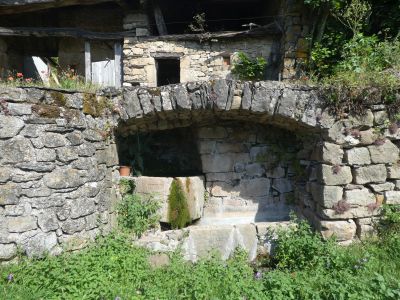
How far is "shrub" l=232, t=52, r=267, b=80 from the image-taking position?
6770mm

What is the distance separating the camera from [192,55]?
7.16m

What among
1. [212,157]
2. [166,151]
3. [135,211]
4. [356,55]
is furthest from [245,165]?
[356,55]

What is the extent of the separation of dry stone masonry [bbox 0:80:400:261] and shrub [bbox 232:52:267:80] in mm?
2696

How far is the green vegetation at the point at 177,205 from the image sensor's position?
411 cm

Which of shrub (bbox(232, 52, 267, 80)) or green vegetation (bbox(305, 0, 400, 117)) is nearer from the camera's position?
green vegetation (bbox(305, 0, 400, 117))

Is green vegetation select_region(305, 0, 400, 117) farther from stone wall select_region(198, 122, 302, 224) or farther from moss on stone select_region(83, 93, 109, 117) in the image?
moss on stone select_region(83, 93, 109, 117)

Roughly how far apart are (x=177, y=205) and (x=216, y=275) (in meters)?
1.20

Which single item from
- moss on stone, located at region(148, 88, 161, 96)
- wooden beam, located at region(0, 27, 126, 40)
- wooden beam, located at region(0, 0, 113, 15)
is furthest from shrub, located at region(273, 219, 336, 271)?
wooden beam, located at region(0, 0, 113, 15)

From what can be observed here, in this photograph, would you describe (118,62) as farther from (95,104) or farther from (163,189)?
(163,189)

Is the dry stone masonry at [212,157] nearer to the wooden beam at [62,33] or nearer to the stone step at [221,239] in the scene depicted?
the stone step at [221,239]

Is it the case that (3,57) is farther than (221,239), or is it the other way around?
(3,57)

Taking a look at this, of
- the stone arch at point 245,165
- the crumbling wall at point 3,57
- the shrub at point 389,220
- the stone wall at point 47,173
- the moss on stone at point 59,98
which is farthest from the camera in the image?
the crumbling wall at point 3,57

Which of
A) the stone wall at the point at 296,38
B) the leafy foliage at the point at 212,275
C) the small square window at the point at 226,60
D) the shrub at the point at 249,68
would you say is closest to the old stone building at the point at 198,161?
the leafy foliage at the point at 212,275

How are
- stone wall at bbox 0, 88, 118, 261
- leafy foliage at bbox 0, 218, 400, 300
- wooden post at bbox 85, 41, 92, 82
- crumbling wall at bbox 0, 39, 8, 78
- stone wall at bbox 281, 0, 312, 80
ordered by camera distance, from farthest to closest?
crumbling wall at bbox 0, 39, 8, 78 < wooden post at bbox 85, 41, 92, 82 < stone wall at bbox 281, 0, 312, 80 < stone wall at bbox 0, 88, 118, 261 < leafy foliage at bbox 0, 218, 400, 300
